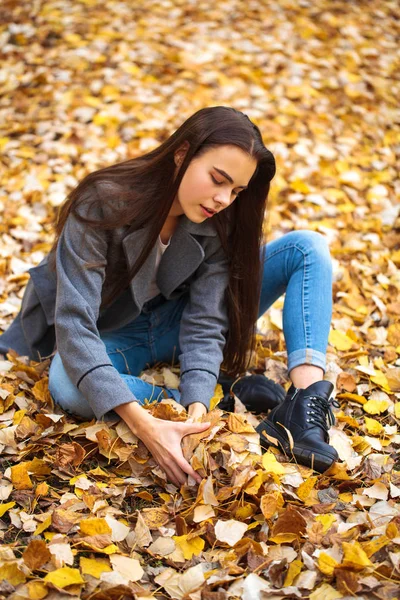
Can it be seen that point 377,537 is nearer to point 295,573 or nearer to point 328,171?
point 295,573

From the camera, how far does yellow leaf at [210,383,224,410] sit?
194 centimetres

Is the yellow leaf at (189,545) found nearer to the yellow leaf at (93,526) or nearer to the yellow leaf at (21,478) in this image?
the yellow leaf at (93,526)

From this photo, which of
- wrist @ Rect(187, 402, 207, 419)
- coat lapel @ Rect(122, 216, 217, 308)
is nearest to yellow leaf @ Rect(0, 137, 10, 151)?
coat lapel @ Rect(122, 216, 217, 308)

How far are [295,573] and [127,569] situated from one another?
365 mm

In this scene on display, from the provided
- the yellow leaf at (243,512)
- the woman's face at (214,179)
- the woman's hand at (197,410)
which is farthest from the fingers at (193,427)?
the woman's face at (214,179)

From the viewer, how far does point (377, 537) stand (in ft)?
4.96

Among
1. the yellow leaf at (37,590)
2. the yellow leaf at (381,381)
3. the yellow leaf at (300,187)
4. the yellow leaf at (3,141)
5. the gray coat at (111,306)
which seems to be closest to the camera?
the yellow leaf at (37,590)

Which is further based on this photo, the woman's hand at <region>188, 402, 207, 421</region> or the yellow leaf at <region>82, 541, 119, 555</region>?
the woman's hand at <region>188, 402, 207, 421</region>

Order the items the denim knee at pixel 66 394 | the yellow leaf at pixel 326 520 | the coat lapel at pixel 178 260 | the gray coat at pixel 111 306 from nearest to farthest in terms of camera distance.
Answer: the yellow leaf at pixel 326 520, the gray coat at pixel 111 306, the denim knee at pixel 66 394, the coat lapel at pixel 178 260

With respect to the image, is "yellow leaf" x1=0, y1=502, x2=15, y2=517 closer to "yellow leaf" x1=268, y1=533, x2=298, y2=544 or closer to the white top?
"yellow leaf" x1=268, y1=533, x2=298, y2=544

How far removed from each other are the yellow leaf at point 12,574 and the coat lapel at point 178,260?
855 mm

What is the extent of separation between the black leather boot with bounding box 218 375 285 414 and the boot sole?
0.20m

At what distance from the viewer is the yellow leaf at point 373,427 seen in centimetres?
198

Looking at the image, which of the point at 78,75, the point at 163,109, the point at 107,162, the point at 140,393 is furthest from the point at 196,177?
the point at 78,75
